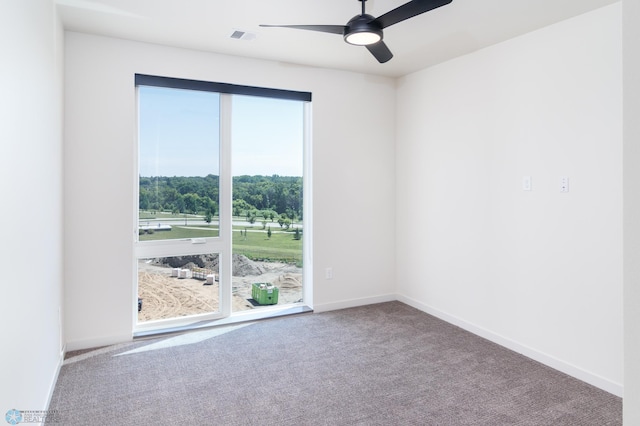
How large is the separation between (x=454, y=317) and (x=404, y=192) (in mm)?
1476

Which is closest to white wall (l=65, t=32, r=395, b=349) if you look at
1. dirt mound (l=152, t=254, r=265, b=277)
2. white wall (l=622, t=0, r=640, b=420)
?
dirt mound (l=152, t=254, r=265, b=277)

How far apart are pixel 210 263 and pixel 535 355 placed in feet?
9.68

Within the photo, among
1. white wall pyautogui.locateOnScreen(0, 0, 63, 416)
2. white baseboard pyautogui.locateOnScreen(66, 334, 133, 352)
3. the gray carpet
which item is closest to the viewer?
white wall pyautogui.locateOnScreen(0, 0, 63, 416)

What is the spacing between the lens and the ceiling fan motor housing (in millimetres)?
2432

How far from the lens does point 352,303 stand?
14.6 ft

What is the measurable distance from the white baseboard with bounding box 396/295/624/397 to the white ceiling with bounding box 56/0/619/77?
2.48 meters

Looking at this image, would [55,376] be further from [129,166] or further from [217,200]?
[217,200]

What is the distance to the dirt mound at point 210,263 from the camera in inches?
148

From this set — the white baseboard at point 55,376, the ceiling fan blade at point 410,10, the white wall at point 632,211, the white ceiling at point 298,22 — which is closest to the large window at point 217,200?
the white ceiling at point 298,22

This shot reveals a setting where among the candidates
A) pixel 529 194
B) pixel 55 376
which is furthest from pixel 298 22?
pixel 55 376

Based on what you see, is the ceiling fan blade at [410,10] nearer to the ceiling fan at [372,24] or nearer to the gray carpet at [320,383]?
the ceiling fan at [372,24]

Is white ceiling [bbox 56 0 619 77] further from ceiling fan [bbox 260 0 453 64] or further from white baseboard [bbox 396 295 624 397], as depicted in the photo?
white baseboard [bbox 396 295 624 397]

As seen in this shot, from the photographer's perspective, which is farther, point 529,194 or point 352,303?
point 352,303

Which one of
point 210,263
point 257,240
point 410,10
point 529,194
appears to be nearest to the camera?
point 410,10
